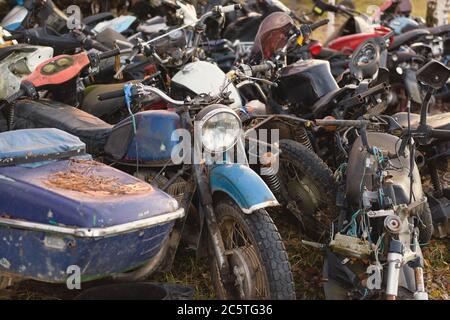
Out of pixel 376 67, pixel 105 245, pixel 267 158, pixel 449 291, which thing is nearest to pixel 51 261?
pixel 105 245

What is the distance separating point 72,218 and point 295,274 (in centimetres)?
176

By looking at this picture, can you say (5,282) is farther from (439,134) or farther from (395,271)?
(439,134)

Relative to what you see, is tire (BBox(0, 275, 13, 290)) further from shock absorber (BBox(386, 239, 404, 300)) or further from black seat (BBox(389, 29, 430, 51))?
black seat (BBox(389, 29, 430, 51))

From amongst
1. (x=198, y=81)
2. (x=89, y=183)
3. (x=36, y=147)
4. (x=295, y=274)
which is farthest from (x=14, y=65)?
(x=295, y=274)

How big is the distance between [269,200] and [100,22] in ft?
17.8

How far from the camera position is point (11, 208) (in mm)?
2883

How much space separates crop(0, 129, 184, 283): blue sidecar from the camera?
2.74 metres

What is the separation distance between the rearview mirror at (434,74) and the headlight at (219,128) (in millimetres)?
1091

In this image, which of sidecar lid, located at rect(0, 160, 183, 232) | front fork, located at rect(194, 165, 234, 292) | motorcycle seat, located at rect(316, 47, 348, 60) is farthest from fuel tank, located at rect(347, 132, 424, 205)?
motorcycle seat, located at rect(316, 47, 348, 60)

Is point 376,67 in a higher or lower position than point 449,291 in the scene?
higher

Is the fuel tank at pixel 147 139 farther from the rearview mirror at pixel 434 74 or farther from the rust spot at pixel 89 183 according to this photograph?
the rearview mirror at pixel 434 74

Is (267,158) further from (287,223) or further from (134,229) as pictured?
(134,229)

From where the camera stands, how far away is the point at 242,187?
3.07 m
